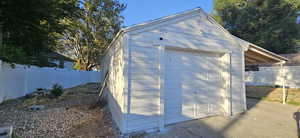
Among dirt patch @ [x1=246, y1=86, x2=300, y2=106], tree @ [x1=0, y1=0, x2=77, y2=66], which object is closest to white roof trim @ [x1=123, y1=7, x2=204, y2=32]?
tree @ [x1=0, y1=0, x2=77, y2=66]

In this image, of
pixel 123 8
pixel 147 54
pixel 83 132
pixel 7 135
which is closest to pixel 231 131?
pixel 147 54

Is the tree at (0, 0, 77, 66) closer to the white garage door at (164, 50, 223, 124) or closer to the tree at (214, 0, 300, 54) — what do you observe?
the white garage door at (164, 50, 223, 124)

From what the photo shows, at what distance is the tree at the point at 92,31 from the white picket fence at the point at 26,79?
4461 mm

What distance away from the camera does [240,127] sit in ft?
13.3

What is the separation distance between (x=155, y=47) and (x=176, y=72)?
0.98 meters

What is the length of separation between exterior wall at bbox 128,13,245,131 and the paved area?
1.83 ft

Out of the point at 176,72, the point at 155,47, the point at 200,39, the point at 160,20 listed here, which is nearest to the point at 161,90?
the point at 176,72

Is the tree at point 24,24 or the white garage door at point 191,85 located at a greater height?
the tree at point 24,24

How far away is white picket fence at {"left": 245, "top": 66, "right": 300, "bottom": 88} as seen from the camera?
37.4ft

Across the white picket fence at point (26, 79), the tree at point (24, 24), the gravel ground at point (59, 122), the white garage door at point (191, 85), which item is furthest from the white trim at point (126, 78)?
the white picket fence at point (26, 79)

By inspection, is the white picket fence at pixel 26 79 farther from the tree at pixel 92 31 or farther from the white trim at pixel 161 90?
the white trim at pixel 161 90

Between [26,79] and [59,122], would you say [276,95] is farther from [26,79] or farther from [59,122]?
[26,79]

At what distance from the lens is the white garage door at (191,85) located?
4121 millimetres

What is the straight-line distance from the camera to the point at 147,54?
371 cm
